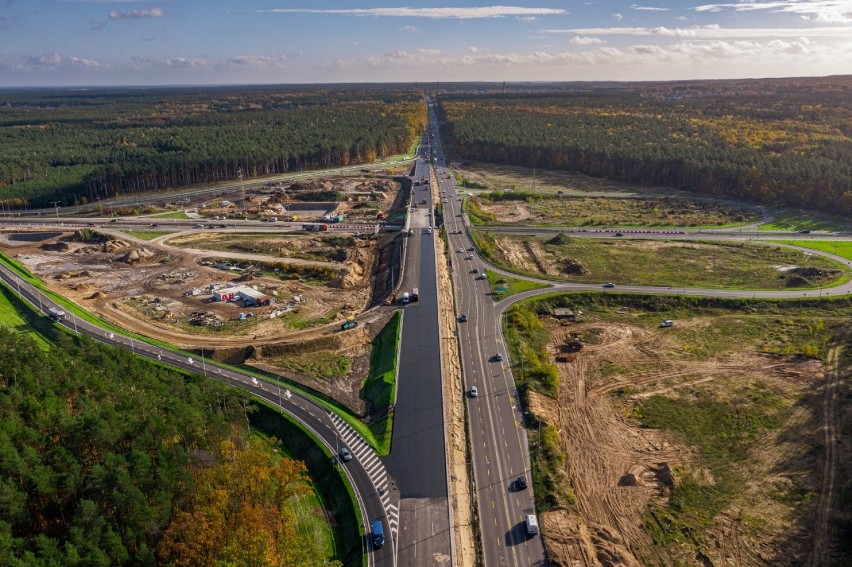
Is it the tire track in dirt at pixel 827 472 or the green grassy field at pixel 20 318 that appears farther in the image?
the green grassy field at pixel 20 318

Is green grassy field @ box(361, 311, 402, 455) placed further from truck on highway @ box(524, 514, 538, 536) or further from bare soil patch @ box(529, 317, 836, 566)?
bare soil patch @ box(529, 317, 836, 566)

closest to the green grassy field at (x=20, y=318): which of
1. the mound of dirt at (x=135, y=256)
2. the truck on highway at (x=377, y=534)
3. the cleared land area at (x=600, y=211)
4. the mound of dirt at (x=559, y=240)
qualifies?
the mound of dirt at (x=135, y=256)

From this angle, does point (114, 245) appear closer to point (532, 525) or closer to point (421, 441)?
point (421, 441)

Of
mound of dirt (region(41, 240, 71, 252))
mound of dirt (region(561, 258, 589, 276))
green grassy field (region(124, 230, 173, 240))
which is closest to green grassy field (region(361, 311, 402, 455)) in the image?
mound of dirt (region(561, 258, 589, 276))

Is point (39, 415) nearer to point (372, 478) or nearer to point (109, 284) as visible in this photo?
point (372, 478)

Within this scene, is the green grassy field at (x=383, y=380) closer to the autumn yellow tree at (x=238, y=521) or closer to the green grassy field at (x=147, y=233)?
the autumn yellow tree at (x=238, y=521)

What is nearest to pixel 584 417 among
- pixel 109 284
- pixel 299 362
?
pixel 299 362
